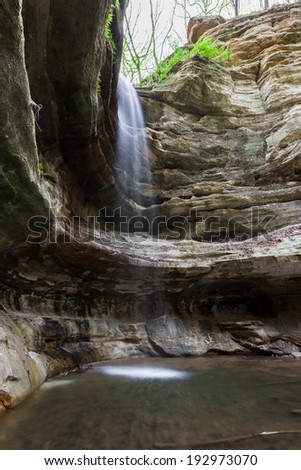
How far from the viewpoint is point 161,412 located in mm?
2816

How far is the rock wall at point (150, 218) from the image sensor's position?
434 centimetres

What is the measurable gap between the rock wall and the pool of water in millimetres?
595

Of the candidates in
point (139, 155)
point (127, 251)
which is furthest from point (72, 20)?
point (139, 155)

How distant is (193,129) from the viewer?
10.0 m

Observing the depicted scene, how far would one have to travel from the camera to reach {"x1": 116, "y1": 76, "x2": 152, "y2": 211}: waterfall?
8.21m

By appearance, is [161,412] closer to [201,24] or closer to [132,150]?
[132,150]

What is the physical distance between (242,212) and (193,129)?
3873 mm

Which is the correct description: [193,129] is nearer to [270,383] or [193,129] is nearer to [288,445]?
[270,383]

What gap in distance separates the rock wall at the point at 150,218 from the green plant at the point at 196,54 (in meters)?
1.18

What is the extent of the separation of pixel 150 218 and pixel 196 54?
7.72 metres

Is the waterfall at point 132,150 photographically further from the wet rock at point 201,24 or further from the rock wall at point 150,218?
the wet rock at point 201,24
